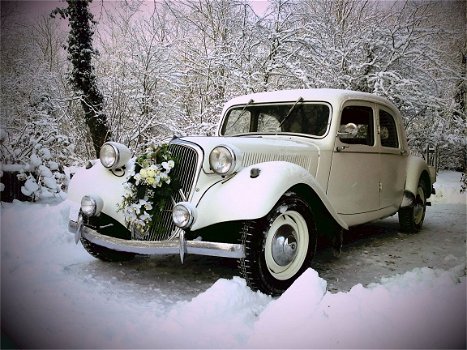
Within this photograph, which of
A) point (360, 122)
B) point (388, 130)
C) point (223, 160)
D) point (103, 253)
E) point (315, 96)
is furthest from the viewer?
point (388, 130)

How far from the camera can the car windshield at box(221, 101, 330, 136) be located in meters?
3.56

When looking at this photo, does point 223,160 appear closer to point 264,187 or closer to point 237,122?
point 264,187

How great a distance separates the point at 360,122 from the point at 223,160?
6.01 ft

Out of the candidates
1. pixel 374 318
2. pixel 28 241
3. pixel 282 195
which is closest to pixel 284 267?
pixel 282 195

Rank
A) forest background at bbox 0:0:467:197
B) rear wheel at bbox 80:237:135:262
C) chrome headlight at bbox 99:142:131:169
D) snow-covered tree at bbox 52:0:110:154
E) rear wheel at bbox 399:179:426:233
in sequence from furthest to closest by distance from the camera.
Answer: forest background at bbox 0:0:467:197 → snow-covered tree at bbox 52:0:110:154 → rear wheel at bbox 399:179:426:233 → rear wheel at bbox 80:237:135:262 → chrome headlight at bbox 99:142:131:169

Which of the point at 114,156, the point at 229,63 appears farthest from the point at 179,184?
the point at 229,63

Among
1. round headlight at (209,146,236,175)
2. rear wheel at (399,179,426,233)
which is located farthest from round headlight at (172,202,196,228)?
rear wheel at (399,179,426,233)

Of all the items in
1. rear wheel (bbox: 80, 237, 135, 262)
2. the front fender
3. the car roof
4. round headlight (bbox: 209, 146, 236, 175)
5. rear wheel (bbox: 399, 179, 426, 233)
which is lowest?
rear wheel (bbox: 80, 237, 135, 262)

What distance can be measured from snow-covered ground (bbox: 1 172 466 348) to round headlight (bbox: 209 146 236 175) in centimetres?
71

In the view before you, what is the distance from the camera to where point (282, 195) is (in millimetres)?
2678

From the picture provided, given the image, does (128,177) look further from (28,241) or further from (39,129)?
(39,129)

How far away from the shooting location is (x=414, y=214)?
4.76 meters

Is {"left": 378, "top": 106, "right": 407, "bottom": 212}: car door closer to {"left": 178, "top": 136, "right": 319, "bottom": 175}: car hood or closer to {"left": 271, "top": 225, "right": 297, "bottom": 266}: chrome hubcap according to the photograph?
{"left": 178, "top": 136, "right": 319, "bottom": 175}: car hood

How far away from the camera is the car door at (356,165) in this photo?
3.47 m
